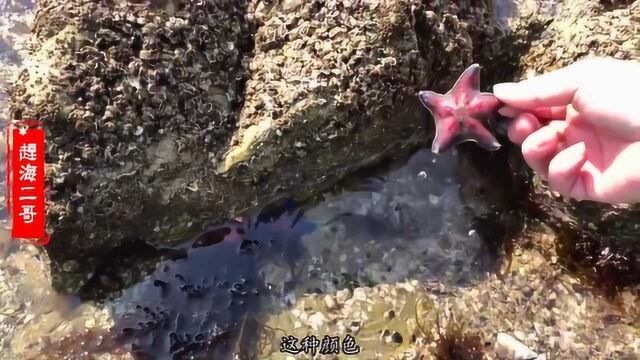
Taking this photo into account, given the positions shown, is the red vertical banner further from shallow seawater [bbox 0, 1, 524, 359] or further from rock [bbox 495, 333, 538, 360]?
rock [bbox 495, 333, 538, 360]

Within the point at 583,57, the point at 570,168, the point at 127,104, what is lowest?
the point at 570,168

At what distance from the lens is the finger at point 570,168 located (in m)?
3.16

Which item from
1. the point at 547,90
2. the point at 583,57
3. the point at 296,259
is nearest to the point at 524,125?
the point at 547,90

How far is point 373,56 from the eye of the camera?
3.62 meters

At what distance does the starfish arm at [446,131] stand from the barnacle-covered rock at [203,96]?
1.46 ft

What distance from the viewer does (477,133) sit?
348cm

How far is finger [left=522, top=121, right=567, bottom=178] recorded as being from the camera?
3270 mm

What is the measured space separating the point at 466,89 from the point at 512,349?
1.62m

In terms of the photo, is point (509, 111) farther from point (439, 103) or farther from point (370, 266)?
point (370, 266)

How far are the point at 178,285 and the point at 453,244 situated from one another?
6.10 feet

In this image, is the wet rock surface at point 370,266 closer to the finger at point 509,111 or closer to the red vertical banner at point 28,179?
the red vertical banner at point 28,179

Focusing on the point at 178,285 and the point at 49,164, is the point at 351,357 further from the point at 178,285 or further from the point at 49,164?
the point at 49,164

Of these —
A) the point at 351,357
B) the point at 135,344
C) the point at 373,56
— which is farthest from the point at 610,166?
the point at 135,344

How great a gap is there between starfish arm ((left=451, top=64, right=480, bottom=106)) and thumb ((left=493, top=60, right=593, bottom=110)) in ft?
0.51
